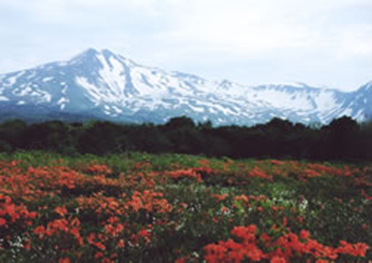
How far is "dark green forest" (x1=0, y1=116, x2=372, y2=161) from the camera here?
31.2m

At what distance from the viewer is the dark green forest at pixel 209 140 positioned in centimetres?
3123

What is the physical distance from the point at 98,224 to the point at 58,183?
507 cm

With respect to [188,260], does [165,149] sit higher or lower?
lower

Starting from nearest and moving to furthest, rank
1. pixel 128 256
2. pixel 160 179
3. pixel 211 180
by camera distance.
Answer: pixel 128 256 → pixel 160 179 → pixel 211 180

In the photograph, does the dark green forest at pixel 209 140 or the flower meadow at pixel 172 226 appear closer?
the flower meadow at pixel 172 226

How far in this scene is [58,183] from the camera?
1223cm

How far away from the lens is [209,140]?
3981cm

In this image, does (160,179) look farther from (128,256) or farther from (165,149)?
(165,149)

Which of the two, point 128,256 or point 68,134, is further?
point 68,134

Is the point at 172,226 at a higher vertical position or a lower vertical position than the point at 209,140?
higher

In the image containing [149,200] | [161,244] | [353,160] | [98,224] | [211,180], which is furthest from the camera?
[353,160]

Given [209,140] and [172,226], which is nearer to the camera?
[172,226]

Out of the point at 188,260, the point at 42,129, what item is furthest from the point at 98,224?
the point at 42,129

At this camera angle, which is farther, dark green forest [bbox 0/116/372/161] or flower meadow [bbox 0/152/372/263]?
dark green forest [bbox 0/116/372/161]
